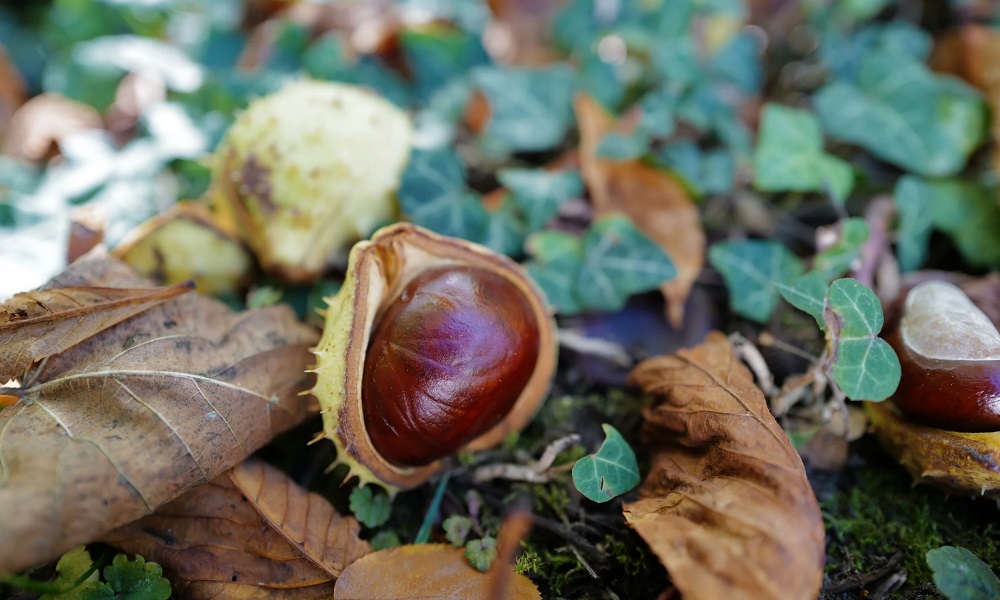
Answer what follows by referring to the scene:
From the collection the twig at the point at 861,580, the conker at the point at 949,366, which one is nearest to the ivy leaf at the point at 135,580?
the twig at the point at 861,580

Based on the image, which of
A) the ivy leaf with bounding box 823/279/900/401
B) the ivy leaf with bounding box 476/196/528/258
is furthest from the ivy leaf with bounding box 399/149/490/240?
the ivy leaf with bounding box 823/279/900/401

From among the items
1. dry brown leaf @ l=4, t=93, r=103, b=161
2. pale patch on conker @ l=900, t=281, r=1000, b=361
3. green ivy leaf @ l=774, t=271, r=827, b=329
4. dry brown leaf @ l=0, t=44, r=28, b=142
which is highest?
dry brown leaf @ l=0, t=44, r=28, b=142

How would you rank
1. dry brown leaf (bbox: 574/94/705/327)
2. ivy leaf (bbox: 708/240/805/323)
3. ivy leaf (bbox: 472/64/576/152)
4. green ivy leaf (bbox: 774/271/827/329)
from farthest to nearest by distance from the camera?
ivy leaf (bbox: 472/64/576/152)
dry brown leaf (bbox: 574/94/705/327)
ivy leaf (bbox: 708/240/805/323)
green ivy leaf (bbox: 774/271/827/329)

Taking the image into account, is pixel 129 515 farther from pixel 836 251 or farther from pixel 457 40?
pixel 457 40

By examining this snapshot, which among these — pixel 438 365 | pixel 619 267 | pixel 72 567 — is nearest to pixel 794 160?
pixel 619 267

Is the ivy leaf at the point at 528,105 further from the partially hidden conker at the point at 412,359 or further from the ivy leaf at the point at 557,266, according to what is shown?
the partially hidden conker at the point at 412,359

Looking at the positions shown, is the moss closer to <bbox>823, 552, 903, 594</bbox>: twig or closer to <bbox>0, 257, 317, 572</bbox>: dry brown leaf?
<bbox>823, 552, 903, 594</bbox>: twig
